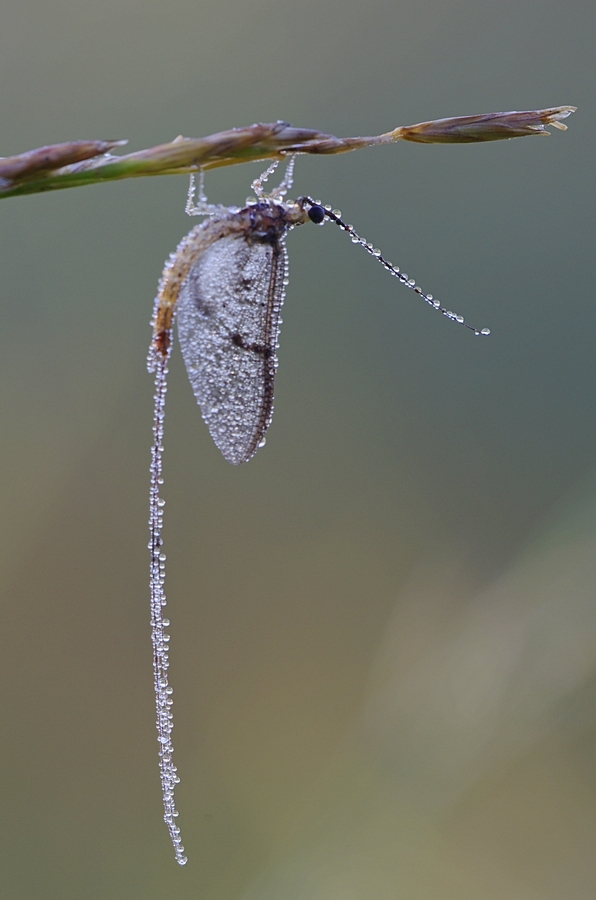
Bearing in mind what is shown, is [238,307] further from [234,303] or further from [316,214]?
[316,214]

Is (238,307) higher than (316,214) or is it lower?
lower

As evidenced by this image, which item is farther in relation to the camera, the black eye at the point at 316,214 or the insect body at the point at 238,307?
the black eye at the point at 316,214

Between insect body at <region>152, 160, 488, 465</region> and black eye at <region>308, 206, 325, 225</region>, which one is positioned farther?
black eye at <region>308, 206, 325, 225</region>

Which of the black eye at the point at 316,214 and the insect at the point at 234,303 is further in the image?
the black eye at the point at 316,214

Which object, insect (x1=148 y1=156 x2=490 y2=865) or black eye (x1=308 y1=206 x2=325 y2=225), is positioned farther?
black eye (x1=308 y1=206 x2=325 y2=225)

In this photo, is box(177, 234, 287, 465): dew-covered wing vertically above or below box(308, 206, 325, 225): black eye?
below

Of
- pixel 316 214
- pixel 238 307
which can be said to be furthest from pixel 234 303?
pixel 316 214

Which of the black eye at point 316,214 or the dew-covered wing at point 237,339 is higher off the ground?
the black eye at point 316,214
